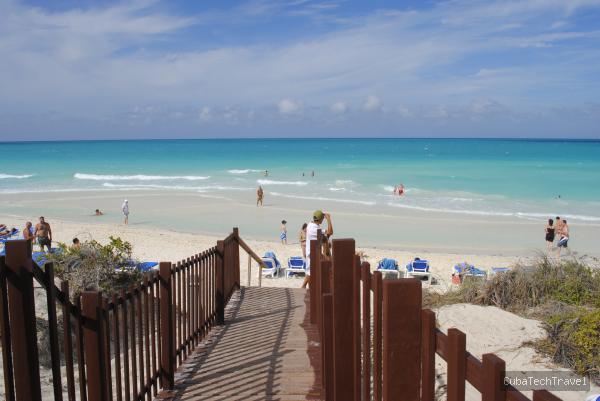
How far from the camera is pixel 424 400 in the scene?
6.70 feet

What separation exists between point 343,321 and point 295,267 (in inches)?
498

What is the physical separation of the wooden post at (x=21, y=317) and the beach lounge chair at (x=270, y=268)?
44.5 feet

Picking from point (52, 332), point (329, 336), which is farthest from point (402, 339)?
point (52, 332)

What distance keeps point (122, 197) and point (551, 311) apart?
117 feet

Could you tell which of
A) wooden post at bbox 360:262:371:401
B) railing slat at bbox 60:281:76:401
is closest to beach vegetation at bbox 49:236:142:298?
railing slat at bbox 60:281:76:401

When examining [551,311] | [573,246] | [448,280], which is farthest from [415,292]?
[573,246]

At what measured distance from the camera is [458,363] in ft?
5.84

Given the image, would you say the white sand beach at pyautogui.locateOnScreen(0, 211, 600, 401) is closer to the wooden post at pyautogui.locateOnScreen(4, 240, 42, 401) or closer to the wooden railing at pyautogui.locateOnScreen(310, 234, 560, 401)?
the wooden railing at pyautogui.locateOnScreen(310, 234, 560, 401)

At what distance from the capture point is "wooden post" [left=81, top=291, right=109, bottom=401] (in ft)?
10.6

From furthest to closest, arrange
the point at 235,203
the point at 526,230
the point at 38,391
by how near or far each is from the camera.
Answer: the point at 235,203 → the point at 526,230 → the point at 38,391

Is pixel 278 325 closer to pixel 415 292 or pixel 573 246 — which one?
pixel 415 292

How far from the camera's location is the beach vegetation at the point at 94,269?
27.8 feet

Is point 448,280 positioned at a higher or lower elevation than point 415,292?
lower

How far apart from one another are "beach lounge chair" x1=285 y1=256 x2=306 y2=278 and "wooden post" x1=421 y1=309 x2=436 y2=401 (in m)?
13.7
